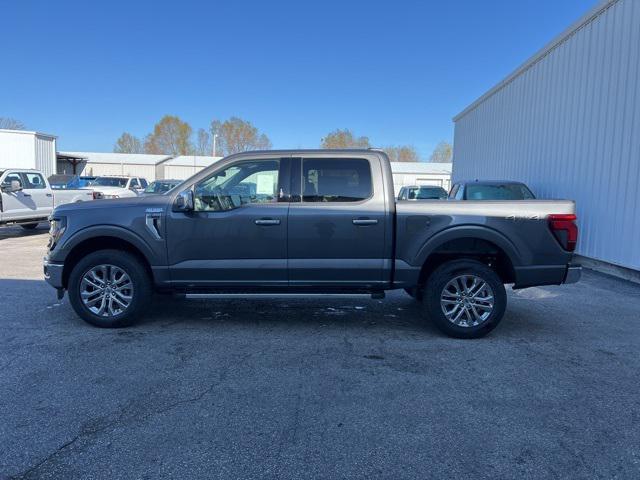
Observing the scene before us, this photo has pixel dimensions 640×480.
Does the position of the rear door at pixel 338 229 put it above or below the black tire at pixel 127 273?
above

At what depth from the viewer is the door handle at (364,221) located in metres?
5.11

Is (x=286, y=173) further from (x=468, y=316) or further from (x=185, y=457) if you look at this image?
(x=185, y=457)

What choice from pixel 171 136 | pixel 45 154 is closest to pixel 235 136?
pixel 171 136

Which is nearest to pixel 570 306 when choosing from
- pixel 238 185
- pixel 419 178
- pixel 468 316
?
pixel 468 316

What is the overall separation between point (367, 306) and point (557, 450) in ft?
11.9

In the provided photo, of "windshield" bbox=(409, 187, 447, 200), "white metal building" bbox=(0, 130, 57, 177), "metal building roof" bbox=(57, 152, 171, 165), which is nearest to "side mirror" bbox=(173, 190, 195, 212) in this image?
"windshield" bbox=(409, 187, 447, 200)

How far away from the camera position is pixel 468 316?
516 cm

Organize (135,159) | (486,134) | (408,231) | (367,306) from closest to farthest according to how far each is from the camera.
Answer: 1. (408,231)
2. (367,306)
3. (486,134)
4. (135,159)

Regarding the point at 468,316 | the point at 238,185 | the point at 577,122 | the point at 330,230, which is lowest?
the point at 468,316

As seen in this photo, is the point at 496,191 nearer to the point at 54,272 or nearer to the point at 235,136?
the point at 54,272

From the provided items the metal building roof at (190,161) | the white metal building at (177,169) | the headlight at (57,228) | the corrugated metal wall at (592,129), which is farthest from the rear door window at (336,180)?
the metal building roof at (190,161)

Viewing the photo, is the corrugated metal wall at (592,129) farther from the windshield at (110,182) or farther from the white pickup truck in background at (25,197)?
the windshield at (110,182)

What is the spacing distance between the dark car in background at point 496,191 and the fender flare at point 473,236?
5904 millimetres

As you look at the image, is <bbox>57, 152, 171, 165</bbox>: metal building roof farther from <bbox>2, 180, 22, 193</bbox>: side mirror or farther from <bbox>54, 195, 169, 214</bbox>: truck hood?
<bbox>54, 195, 169, 214</bbox>: truck hood
